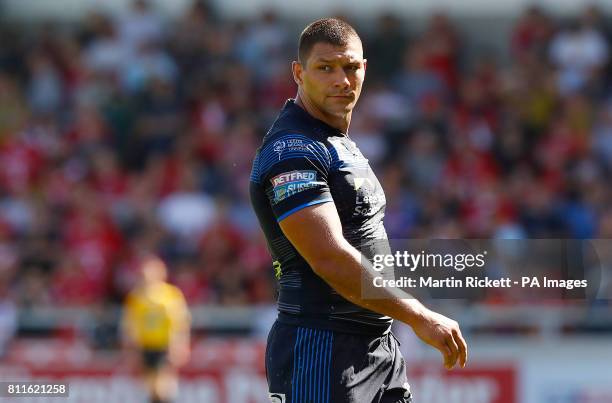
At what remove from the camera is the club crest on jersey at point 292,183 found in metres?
4.34

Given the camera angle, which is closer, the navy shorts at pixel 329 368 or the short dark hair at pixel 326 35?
the navy shorts at pixel 329 368

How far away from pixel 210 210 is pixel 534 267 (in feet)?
31.3

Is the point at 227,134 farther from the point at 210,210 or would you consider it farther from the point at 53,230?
the point at 53,230

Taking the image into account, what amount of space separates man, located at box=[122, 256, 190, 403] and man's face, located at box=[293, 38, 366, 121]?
27.8ft

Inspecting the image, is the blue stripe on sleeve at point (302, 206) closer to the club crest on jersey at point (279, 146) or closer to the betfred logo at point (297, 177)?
the betfred logo at point (297, 177)

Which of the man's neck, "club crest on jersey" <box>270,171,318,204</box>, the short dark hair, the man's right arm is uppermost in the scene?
the short dark hair

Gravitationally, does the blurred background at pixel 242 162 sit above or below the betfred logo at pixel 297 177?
above

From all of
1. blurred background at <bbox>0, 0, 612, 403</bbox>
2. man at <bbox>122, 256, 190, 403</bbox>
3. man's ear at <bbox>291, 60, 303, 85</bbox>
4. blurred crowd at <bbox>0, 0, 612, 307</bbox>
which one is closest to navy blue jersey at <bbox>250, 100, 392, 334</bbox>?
man's ear at <bbox>291, 60, 303, 85</bbox>

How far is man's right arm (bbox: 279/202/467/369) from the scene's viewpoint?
4227mm

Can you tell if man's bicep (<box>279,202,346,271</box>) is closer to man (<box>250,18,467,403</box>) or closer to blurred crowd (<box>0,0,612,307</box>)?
man (<box>250,18,467,403</box>)

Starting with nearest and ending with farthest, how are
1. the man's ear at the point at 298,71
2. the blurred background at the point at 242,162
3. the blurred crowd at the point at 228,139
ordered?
1. the man's ear at the point at 298,71
2. the blurred background at the point at 242,162
3. the blurred crowd at the point at 228,139

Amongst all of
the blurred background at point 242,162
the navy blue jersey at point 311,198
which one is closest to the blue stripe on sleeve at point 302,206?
the navy blue jersey at point 311,198

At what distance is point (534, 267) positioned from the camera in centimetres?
489

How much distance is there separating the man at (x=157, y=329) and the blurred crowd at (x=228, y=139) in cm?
60
